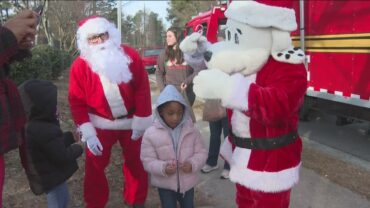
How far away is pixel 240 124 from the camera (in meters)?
2.46

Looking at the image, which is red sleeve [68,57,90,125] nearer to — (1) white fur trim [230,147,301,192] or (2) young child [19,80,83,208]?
(2) young child [19,80,83,208]

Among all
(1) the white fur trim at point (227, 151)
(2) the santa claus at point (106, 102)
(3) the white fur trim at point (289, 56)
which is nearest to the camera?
(3) the white fur trim at point (289, 56)

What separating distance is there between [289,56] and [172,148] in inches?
48.4

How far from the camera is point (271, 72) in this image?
2311mm

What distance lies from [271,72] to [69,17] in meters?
12.3

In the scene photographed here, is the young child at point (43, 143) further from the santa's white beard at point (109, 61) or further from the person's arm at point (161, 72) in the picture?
the person's arm at point (161, 72)

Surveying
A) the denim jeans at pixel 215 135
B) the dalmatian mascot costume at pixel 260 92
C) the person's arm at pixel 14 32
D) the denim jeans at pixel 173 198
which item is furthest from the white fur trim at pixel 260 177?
the denim jeans at pixel 215 135

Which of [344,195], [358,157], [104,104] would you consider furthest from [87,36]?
[358,157]

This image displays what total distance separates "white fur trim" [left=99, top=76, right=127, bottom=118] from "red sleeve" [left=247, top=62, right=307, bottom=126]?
1.68 meters

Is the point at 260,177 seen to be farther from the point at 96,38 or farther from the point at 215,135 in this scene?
the point at 215,135

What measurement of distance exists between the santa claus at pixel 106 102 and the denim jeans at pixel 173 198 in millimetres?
704

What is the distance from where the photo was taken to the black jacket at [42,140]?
3080 mm

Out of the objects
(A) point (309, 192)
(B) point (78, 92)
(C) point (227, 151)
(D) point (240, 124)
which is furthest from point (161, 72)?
(D) point (240, 124)

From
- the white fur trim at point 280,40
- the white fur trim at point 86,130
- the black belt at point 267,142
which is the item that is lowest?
the white fur trim at point 86,130
